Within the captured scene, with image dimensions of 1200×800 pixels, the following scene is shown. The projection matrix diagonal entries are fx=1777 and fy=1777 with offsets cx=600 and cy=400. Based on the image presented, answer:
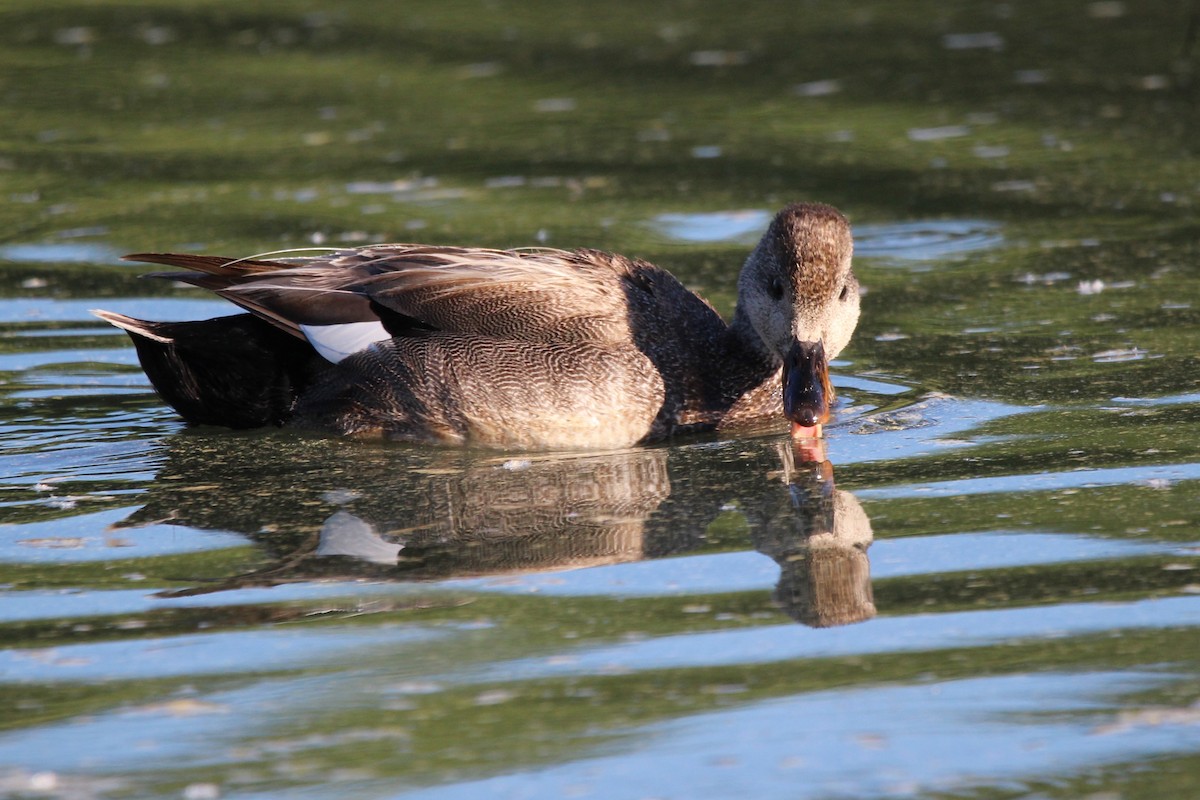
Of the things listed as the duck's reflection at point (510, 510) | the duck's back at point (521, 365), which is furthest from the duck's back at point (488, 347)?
the duck's reflection at point (510, 510)

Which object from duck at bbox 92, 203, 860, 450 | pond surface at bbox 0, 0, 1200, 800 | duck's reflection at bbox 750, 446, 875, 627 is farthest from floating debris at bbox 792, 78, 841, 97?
duck's reflection at bbox 750, 446, 875, 627

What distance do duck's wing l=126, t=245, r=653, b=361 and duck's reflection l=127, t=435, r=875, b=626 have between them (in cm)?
47

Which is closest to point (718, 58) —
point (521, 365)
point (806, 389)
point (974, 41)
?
point (974, 41)

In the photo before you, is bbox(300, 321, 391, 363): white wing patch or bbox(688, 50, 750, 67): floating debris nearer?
bbox(300, 321, 391, 363): white wing patch

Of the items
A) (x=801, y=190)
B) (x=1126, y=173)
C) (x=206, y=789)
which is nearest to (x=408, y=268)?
(x=206, y=789)

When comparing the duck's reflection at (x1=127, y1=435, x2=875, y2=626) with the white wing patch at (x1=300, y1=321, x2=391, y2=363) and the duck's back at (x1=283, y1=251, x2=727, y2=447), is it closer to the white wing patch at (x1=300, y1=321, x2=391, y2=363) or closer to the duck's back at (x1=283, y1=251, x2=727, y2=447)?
the duck's back at (x1=283, y1=251, x2=727, y2=447)

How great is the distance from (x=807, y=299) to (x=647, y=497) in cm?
114

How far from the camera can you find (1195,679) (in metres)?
4.05

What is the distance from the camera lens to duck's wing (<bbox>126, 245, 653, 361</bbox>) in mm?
6609

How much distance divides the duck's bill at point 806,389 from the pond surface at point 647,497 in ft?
0.43

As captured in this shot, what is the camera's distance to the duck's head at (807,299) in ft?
20.5

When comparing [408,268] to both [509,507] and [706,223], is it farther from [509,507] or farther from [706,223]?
[706,223]

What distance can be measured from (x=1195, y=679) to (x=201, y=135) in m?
9.19

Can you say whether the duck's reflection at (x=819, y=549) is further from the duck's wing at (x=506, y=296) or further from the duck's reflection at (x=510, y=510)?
the duck's wing at (x=506, y=296)
